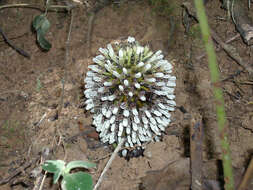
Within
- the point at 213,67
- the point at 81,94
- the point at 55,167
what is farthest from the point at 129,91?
the point at 213,67

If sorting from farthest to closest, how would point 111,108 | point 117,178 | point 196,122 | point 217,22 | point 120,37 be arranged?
point 120,37, point 217,22, point 117,178, point 111,108, point 196,122

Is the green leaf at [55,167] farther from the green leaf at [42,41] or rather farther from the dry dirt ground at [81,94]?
the green leaf at [42,41]

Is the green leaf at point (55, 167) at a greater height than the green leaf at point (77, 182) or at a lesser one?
greater

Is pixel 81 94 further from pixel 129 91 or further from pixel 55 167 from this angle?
pixel 55 167

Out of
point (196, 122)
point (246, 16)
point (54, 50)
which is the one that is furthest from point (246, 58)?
point (54, 50)

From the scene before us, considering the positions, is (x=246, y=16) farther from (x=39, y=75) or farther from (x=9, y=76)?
(x=9, y=76)

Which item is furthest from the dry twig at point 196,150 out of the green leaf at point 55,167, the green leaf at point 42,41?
the green leaf at point 42,41
